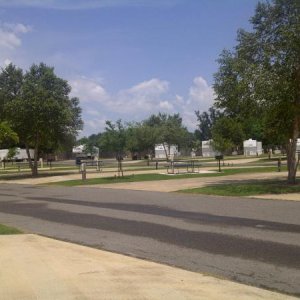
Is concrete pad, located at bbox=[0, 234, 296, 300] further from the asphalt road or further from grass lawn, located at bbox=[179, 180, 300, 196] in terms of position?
grass lawn, located at bbox=[179, 180, 300, 196]

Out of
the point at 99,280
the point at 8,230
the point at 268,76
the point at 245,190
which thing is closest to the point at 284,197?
the point at 245,190

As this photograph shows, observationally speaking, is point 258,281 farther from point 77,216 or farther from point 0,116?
point 0,116

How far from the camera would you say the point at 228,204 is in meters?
18.8

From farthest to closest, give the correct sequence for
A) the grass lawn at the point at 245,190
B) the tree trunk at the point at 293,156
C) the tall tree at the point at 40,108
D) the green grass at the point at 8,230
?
the tall tree at the point at 40,108, the tree trunk at the point at 293,156, the grass lawn at the point at 245,190, the green grass at the point at 8,230

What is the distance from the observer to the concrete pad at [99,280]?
680 centimetres

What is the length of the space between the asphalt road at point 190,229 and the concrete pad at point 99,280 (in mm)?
523

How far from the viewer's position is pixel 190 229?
42.9 ft

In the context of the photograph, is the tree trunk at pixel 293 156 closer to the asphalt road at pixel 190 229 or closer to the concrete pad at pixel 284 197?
the concrete pad at pixel 284 197

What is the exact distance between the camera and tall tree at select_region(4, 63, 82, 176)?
43.2 metres

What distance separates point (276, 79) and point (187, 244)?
13.7 m

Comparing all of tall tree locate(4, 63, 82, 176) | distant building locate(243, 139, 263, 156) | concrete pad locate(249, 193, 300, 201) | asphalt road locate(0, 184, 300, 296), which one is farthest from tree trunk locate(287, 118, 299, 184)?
distant building locate(243, 139, 263, 156)

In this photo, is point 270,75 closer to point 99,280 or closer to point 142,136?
point 99,280

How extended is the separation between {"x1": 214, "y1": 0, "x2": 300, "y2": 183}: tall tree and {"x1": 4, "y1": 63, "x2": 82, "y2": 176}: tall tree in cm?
1924

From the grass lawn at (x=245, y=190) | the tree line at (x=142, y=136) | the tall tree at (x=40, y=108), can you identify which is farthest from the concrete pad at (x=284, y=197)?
the tree line at (x=142, y=136)
